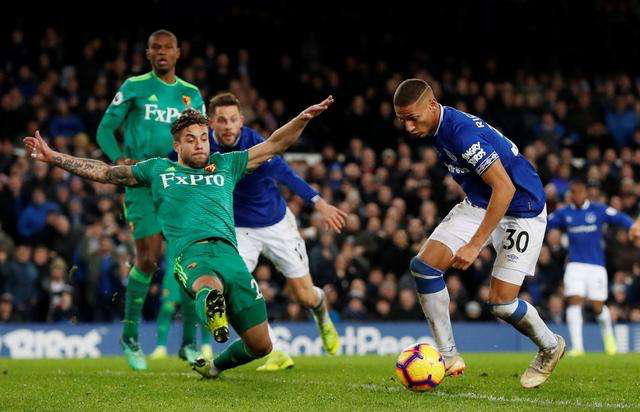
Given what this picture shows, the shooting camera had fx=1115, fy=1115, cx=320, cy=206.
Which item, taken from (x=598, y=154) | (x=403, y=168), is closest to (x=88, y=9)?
(x=403, y=168)

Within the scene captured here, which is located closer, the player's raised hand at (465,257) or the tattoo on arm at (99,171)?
the player's raised hand at (465,257)

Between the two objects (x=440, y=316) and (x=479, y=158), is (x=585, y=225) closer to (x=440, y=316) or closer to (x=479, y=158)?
(x=440, y=316)

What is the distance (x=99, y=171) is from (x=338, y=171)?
11430mm

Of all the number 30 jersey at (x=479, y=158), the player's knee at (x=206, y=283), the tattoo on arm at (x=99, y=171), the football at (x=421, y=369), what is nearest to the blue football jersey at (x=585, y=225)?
the number 30 jersey at (x=479, y=158)

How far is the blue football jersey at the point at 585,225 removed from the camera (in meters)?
16.7

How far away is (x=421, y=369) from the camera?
844 cm

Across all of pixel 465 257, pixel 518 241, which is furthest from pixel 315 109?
pixel 518 241

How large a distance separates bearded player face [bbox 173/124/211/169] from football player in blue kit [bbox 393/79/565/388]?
158 cm

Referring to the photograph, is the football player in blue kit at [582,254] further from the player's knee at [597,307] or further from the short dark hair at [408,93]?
the short dark hair at [408,93]

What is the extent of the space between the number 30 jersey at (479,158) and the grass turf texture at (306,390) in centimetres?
153

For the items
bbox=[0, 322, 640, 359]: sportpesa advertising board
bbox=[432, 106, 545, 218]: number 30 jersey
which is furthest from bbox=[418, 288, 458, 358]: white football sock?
bbox=[0, 322, 640, 359]: sportpesa advertising board

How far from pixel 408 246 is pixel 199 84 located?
522 cm

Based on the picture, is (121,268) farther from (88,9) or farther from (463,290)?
(88,9)

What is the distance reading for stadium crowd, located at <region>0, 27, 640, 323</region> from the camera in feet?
57.6
